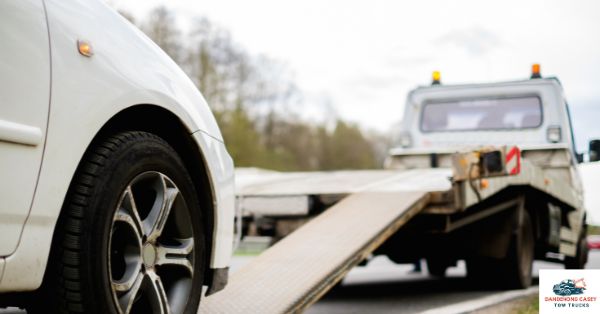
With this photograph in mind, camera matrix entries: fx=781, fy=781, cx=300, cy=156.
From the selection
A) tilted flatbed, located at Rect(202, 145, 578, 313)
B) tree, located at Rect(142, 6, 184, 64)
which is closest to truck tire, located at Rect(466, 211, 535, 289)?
tilted flatbed, located at Rect(202, 145, 578, 313)

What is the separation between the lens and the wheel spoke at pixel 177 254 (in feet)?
9.86

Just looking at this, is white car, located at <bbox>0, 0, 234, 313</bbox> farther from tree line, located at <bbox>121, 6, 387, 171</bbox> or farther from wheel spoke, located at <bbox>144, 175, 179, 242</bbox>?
tree line, located at <bbox>121, 6, 387, 171</bbox>

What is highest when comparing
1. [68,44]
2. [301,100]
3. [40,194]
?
[301,100]

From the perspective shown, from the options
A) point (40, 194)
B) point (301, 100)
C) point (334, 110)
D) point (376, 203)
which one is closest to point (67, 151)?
point (40, 194)

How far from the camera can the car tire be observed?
246 cm

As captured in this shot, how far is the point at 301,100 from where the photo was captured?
44062 mm

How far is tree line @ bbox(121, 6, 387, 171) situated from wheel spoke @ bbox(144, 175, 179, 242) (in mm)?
22393

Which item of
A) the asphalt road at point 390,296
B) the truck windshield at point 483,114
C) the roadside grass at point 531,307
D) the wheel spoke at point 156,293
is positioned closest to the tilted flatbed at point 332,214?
the asphalt road at point 390,296

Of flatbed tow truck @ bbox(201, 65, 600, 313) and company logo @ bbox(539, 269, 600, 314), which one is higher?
flatbed tow truck @ bbox(201, 65, 600, 313)

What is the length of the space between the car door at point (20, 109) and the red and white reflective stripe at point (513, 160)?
4.76 meters

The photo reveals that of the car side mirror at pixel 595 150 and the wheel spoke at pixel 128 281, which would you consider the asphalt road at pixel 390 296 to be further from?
the wheel spoke at pixel 128 281

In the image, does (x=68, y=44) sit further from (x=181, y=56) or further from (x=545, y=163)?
(x=181, y=56)

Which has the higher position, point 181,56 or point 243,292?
point 181,56

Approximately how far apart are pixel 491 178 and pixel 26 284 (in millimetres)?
4898
